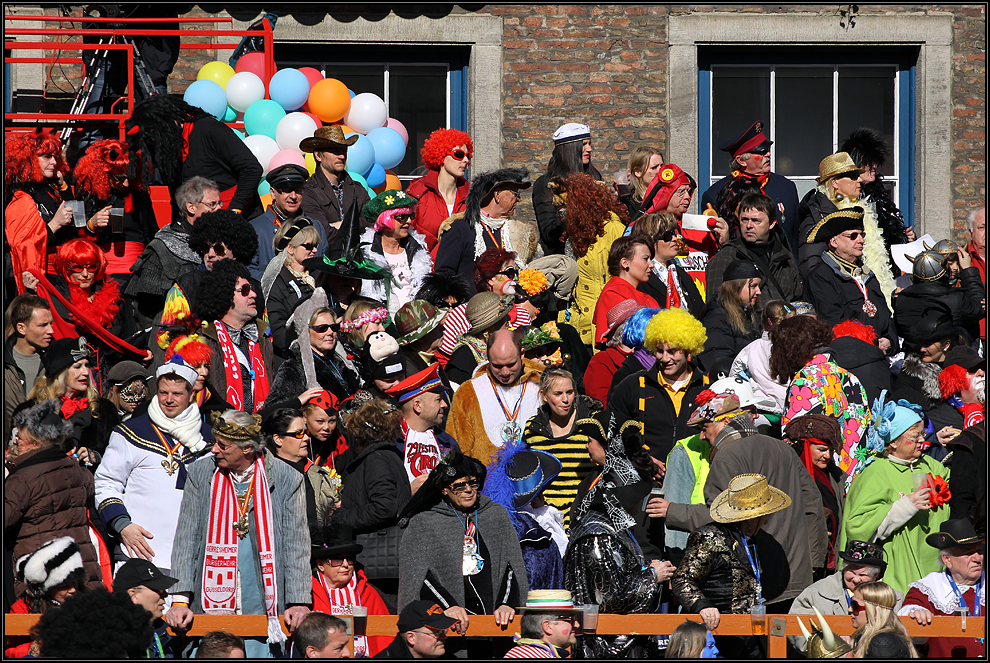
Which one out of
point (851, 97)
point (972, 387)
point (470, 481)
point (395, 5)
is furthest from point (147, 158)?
point (851, 97)

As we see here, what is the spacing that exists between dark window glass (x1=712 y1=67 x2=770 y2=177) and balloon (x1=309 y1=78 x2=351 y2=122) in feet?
13.4

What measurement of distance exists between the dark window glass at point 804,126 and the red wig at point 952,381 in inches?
189

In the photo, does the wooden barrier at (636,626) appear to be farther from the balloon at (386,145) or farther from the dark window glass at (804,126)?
the dark window glass at (804,126)

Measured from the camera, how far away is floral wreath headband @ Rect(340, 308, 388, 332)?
324 inches

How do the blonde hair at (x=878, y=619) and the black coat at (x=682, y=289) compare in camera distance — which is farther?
the black coat at (x=682, y=289)

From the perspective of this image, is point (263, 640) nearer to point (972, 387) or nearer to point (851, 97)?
point (972, 387)

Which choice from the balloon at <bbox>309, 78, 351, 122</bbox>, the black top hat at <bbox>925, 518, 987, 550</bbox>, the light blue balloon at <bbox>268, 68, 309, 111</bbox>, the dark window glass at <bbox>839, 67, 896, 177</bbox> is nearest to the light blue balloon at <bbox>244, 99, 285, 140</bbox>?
the light blue balloon at <bbox>268, 68, 309, 111</bbox>

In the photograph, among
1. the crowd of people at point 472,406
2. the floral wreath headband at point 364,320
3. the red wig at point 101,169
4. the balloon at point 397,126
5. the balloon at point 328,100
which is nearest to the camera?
the crowd of people at point 472,406

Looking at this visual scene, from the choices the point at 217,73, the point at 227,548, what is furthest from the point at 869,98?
the point at 227,548

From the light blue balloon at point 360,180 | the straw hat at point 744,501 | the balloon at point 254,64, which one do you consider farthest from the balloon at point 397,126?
the straw hat at point 744,501

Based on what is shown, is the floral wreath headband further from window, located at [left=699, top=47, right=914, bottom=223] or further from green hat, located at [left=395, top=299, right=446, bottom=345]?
window, located at [left=699, top=47, right=914, bottom=223]

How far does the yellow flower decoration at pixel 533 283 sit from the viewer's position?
8.89 meters

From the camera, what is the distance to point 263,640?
20.5 ft

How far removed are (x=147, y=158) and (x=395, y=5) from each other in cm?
395
